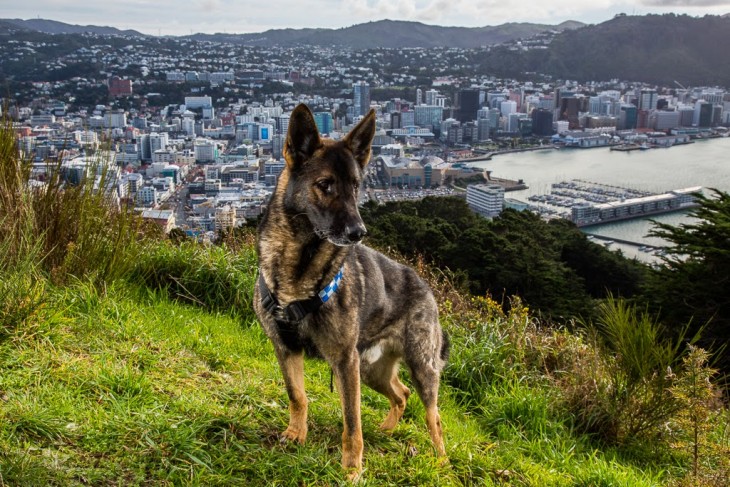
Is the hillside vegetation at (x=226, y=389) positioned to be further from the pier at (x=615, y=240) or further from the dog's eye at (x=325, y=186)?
the pier at (x=615, y=240)

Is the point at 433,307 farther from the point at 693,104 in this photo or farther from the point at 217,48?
the point at 217,48

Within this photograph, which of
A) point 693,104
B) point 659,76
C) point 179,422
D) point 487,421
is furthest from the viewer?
point 659,76

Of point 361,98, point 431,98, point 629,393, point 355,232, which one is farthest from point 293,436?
point 431,98

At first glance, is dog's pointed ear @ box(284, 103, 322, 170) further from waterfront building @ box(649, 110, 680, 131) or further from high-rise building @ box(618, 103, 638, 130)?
waterfront building @ box(649, 110, 680, 131)

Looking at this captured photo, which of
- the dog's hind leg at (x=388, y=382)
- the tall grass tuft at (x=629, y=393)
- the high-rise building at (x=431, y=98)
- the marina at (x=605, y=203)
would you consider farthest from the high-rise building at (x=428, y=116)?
Result: the dog's hind leg at (x=388, y=382)

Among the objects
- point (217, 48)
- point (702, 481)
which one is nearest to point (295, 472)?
point (702, 481)
